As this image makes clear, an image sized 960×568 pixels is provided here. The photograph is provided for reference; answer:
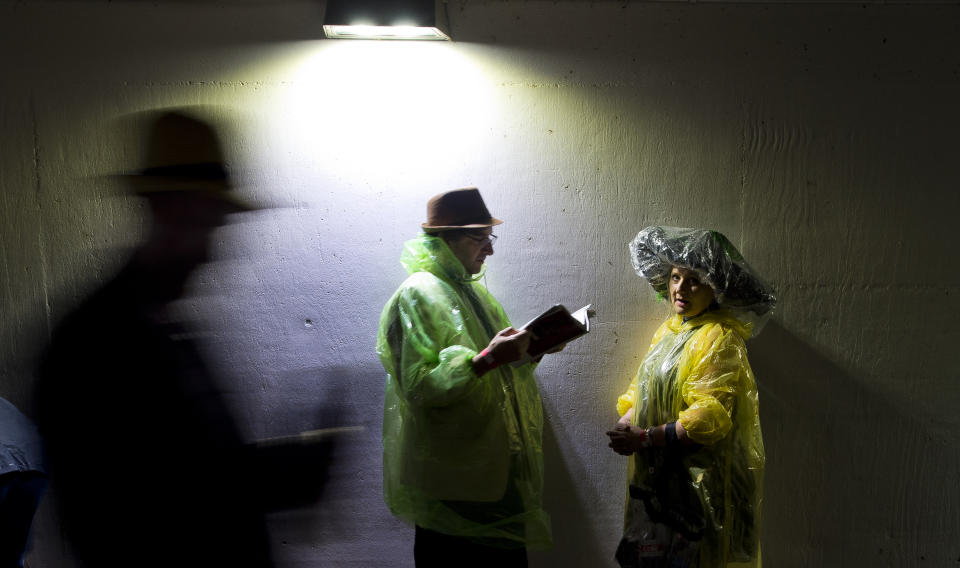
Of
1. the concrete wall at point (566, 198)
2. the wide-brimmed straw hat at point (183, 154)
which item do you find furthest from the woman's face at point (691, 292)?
the wide-brimmed straw hat at point (183, 154)

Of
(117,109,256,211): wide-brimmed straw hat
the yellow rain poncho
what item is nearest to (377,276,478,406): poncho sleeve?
the yellow rain poncho

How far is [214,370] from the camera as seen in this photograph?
6.93ft

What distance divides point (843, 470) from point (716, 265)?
106 centimetres

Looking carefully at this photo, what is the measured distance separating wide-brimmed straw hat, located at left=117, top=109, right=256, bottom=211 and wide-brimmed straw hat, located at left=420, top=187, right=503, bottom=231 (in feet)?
2.54

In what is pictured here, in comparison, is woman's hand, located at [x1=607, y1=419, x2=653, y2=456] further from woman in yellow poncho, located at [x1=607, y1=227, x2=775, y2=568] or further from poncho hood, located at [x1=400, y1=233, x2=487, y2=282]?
poncho hood, located at [x1=400, y1=233, x2=487, y2=282]

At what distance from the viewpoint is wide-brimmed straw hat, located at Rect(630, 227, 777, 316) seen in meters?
1.85

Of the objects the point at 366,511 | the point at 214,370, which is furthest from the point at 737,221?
the point at 214,370

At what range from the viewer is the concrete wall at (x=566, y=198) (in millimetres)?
2201

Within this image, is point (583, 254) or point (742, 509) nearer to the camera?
point (742, 509)

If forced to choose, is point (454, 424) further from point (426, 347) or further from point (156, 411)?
point (156, 411)

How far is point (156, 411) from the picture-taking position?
1961 mm

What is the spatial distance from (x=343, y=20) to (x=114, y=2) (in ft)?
2.92

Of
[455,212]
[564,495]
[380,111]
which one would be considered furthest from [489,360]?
[380,111]

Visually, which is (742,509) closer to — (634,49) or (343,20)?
(634,49)
